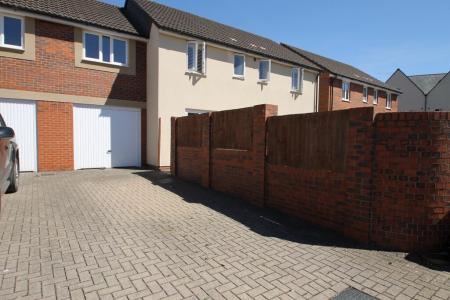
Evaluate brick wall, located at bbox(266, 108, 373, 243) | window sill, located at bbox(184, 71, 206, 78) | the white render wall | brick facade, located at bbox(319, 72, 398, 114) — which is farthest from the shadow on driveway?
brick facade, located at bbox(319, 72, 398, 114)

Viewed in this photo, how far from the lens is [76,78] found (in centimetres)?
1136

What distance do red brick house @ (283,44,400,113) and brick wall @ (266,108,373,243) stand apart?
15.9 meters

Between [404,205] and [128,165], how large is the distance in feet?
35.5

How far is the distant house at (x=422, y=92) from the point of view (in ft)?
→ 131

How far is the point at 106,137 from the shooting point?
1209 cm

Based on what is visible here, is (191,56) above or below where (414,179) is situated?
above

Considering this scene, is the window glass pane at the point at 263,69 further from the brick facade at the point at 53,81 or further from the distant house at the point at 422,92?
the distant house at the point at 422,92

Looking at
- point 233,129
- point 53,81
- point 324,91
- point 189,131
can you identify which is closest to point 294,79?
point 324,91

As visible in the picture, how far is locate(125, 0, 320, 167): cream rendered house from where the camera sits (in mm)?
12203

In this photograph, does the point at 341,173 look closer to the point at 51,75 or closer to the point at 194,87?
the point at 194,87

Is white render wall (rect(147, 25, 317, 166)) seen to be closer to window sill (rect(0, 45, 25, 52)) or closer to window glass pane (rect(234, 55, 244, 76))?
window glass pane (rect(234, 55, 244, 76))

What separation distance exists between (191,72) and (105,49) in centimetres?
354

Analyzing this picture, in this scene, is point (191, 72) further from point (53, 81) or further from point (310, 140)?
point (310, 140)

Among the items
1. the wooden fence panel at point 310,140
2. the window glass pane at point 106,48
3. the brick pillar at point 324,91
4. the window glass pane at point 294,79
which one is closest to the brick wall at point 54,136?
the window glass pane at point 106,48
